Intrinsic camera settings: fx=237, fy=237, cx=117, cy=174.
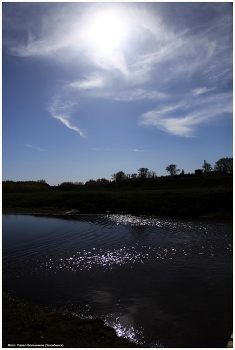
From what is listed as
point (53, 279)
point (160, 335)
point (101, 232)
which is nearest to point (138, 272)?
point (53, 279)

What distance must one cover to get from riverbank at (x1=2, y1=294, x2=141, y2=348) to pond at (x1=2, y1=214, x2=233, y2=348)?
0.55m

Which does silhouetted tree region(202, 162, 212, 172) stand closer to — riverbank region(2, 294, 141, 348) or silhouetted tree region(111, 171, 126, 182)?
silhouetted tree region(111, 171, 126, 182)

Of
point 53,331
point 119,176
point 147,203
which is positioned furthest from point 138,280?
point 119,176

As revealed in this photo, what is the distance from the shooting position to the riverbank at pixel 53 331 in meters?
5.32

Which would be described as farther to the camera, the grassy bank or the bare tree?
the bare tree

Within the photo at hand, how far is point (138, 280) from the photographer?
957cm

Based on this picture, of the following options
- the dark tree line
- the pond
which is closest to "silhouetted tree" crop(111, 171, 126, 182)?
the dark tree line

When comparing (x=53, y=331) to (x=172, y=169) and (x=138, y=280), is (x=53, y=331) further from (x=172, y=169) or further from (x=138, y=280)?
(x=172, y=169)

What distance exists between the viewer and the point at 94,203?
113 ft

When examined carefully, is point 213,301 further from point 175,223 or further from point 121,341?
point 175,223

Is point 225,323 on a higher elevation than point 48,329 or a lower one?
lower

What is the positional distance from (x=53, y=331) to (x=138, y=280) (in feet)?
15.0

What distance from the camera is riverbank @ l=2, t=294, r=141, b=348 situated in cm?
532

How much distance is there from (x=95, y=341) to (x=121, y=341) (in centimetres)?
64
